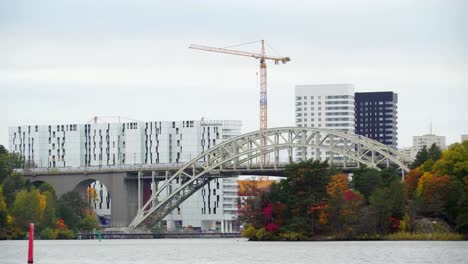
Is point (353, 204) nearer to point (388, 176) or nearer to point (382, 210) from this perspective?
point (382, 210)

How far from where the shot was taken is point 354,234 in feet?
439

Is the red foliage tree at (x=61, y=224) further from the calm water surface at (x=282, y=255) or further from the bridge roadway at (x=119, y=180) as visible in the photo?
the calm water surface at (x=282, y=255)

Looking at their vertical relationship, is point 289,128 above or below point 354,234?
above

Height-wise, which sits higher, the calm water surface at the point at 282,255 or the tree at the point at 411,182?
the tree at the point at 411,182

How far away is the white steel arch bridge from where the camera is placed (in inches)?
6462

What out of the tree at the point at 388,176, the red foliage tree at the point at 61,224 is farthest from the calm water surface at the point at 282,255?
the red foliage tree at the point at 61,224

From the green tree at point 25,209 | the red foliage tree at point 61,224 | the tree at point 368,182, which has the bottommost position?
the red foliage tree at point 61,224

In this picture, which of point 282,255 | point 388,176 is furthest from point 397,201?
point 282,255

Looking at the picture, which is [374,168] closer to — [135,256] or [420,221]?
[420,221]

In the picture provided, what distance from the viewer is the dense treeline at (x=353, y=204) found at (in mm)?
130750

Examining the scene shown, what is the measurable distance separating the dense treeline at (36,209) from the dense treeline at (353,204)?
32.5 m

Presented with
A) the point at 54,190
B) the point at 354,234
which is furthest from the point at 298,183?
the point at 54,190

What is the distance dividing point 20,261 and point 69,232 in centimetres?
8474

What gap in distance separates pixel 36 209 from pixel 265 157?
30.0 m
